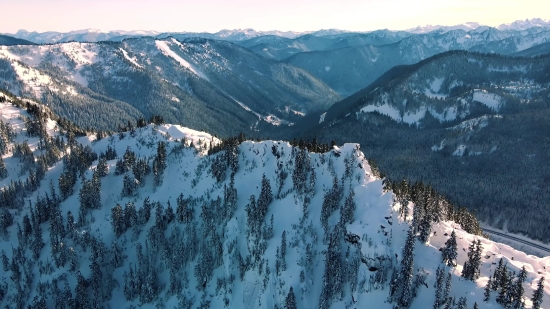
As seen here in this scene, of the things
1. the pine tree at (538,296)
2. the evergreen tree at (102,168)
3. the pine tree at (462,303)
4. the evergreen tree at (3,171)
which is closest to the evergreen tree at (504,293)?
the pine tree at (538,296)

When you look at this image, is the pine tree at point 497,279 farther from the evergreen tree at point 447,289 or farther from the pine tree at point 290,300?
the pine tree at point 290,300

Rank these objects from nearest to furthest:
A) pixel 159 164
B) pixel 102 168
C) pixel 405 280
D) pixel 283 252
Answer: pixel 405 280 < pixel 283 252 < pixel 159 164 < pixel 102 168

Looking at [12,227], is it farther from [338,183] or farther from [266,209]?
[338,183]

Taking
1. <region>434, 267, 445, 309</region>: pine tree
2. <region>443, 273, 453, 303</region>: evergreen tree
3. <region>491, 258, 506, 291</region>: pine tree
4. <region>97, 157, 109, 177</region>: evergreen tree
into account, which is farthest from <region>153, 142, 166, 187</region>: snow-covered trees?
<region>491, 258, 506, 291</region>: pine tree

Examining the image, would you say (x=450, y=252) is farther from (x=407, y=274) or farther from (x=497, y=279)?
(x=407, y=274)

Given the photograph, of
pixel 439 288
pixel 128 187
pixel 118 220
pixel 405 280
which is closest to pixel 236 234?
pixel 118 220

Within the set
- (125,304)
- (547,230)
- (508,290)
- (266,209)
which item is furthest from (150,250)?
(547,230)
